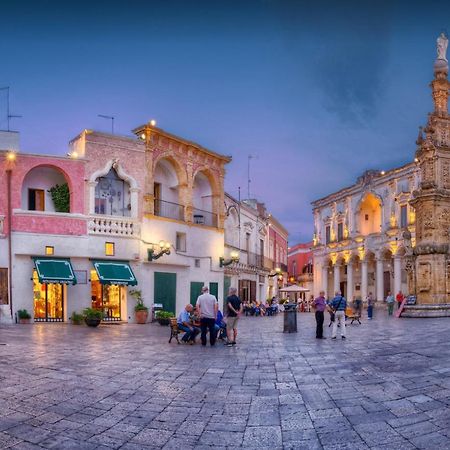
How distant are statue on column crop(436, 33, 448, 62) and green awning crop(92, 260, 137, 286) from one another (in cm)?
1936

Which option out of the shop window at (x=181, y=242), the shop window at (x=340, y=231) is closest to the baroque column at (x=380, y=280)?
the shop window at (x=340, y=231)

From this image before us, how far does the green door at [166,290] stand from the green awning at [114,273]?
6.17 feet

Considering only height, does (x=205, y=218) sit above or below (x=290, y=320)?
above

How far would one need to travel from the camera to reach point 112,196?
78.0 feet

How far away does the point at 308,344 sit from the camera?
530 inches

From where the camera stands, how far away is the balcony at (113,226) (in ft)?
74.4

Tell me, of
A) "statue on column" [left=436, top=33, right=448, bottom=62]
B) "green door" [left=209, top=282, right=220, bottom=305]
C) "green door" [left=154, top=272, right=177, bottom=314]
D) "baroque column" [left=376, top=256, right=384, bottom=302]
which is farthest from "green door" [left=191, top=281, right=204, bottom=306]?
"baroque column" [left=376, top=256, right=384, bottom=302]

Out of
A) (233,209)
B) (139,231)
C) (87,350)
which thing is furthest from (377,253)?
(87,350)

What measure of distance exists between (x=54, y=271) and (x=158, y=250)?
4.95 metres

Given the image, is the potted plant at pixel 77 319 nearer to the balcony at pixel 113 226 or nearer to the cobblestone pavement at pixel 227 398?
the balcony at pixel 113 226

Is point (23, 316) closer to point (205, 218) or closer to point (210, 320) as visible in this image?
point (210, 320)

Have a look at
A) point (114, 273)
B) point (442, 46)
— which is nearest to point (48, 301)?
point (114, 273)

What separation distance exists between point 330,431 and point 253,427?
820 mm

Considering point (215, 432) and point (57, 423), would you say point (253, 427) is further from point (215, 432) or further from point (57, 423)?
point (57, 423)
